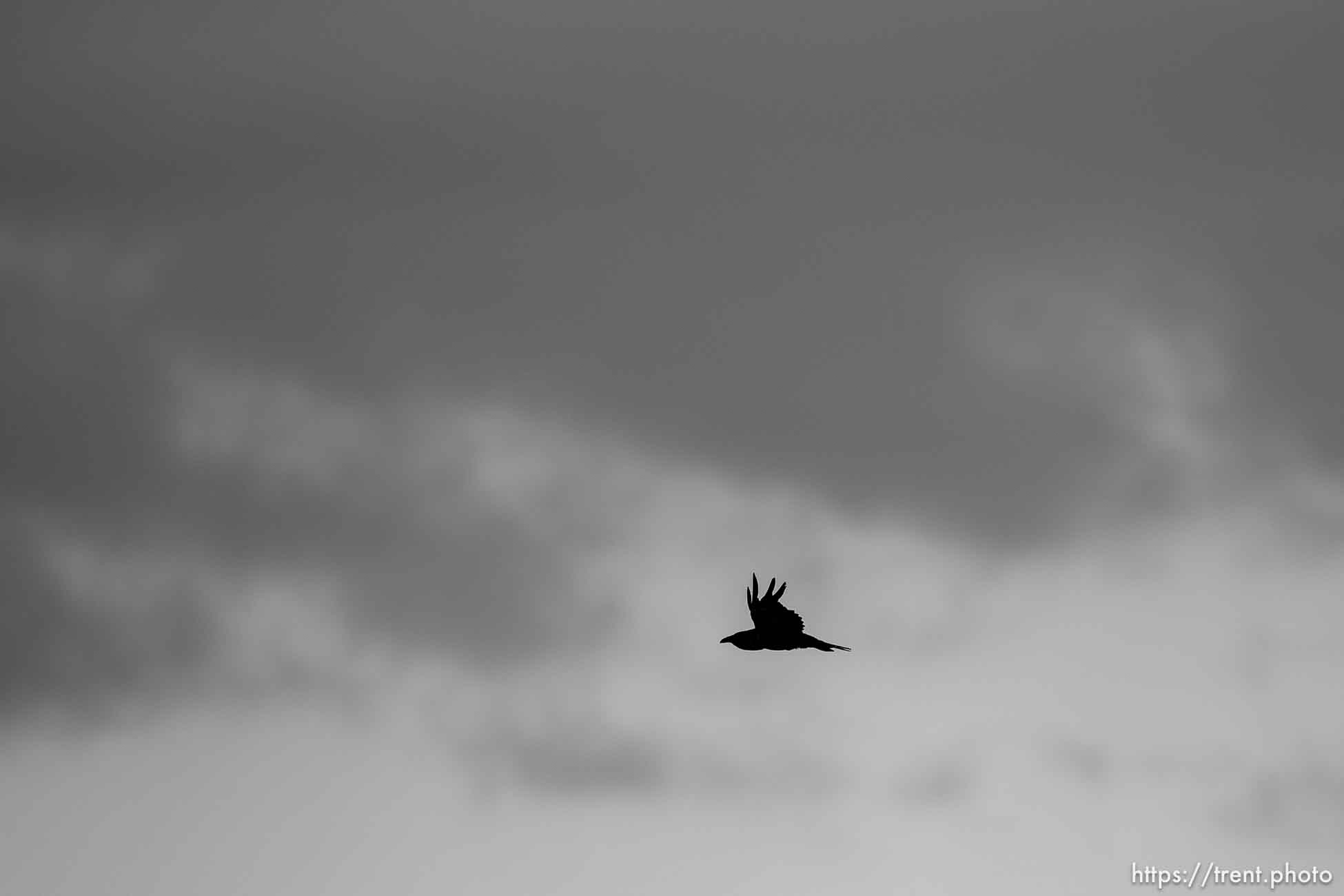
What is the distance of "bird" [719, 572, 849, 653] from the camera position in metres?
196

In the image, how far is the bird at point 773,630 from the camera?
643 ft

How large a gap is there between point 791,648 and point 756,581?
4.63 m

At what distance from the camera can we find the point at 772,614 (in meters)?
196

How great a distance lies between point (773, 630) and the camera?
19712 centimetres

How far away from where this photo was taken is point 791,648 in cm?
19762

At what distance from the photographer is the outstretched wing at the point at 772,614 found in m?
196

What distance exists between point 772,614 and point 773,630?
3.82 ft

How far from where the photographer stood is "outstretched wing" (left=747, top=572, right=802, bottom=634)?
195875 millimetres

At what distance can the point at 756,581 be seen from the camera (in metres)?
195
